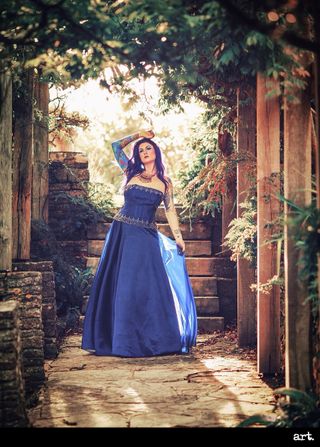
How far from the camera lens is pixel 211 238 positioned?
9.56 metres

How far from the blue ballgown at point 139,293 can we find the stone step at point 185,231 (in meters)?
2.30

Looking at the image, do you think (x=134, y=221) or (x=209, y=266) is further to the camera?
(x=209, y=266)

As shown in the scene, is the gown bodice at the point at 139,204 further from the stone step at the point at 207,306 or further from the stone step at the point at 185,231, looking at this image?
the stone step at the point at 185,231

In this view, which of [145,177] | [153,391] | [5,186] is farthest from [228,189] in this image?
[153,391]

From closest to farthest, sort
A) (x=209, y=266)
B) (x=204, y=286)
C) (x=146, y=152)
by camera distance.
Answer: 1. (x=146, y=152)
2. (x=204, y=286)
3. (x=209, y=266)

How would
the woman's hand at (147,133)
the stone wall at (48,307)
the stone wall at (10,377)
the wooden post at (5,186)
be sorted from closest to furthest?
1. the stone wall at (10,377)
2. the wooden post at (5,186)
3. the stone wall at (48,307)
4. the woman's hand at (147,133)

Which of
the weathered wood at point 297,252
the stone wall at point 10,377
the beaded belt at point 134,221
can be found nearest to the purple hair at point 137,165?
the beaded belt at point 134,221

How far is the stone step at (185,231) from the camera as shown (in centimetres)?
958

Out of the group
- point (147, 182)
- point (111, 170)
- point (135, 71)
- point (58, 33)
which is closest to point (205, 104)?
point (147, 182)

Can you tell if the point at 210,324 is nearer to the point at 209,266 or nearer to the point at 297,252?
the point at 209,266

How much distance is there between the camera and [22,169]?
673 cm

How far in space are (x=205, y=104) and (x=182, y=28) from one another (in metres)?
3.43

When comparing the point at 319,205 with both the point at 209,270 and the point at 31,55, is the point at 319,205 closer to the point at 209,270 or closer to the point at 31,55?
the point at 31,55

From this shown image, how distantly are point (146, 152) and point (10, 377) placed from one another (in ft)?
12.3
